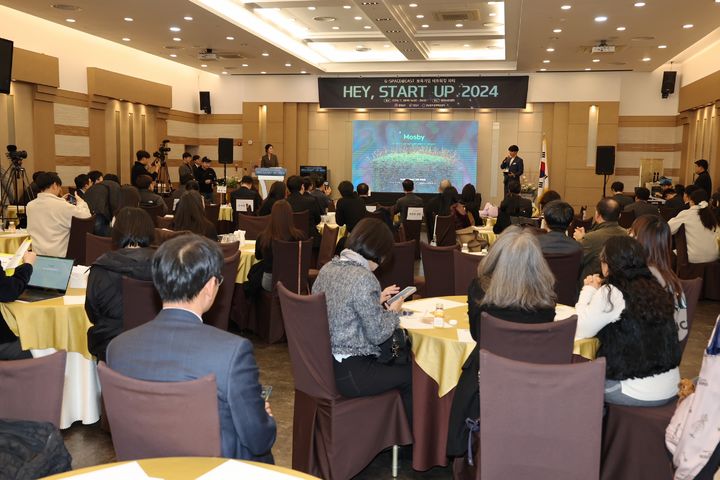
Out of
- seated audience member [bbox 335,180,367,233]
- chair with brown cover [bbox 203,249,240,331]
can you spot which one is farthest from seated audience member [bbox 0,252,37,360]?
seated audience member [bbox 335,180,367,233]

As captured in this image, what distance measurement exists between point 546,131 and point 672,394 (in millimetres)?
14144

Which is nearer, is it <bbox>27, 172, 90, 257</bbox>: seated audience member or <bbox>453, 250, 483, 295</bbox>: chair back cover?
<bbox>453, 250, 483, 295</bbox>: chair back cover

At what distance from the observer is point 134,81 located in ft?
47.4

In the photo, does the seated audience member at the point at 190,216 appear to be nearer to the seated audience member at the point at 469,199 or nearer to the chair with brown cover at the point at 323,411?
the chair with brown cover at the point at 323,411

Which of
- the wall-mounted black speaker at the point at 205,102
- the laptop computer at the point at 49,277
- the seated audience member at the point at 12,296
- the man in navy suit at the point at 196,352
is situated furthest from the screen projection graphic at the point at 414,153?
the man in navy suit at the point at 196,352

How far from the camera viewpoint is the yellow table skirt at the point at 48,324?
3873mm

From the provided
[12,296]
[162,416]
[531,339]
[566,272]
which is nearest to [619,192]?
[566,272]

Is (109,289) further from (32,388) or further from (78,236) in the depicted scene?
(78,236)

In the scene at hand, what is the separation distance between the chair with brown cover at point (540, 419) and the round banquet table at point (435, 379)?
97cm

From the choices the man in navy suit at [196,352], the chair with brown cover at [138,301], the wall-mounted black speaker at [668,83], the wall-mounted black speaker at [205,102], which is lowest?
the chair with brown cover at [138,301]

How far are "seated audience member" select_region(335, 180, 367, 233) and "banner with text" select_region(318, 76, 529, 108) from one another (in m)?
8.51

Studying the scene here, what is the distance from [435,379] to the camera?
3.49 meters

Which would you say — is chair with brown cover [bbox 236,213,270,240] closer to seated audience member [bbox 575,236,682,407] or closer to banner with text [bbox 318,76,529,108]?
seated audience member [bbox 575,236,682,407]

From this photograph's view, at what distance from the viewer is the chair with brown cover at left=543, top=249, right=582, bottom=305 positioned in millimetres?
5030
